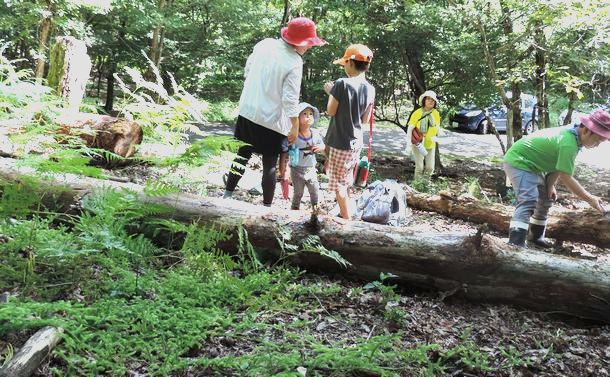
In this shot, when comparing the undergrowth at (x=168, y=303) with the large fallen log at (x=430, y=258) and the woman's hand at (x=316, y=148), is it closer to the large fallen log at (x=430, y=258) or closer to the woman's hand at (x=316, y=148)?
the large fallen log at (x=430, y=258)

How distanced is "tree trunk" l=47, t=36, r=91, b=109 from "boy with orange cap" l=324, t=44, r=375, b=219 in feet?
13.7

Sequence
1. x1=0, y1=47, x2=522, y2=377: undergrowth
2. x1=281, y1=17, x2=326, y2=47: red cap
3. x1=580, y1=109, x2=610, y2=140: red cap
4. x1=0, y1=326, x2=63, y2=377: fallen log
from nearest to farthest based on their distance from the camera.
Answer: x1=0, y1=326, x2=63, y2=377: fallen log → x1=0, y1=47, x2=522, y2=377: undergrowth → x1=580, y1=109, x2=610, y2=140: red cap → x1=281, y1=17, x2=326, y2=47: red cap

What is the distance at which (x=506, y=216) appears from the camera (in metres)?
6.30

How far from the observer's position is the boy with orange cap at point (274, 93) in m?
4.82

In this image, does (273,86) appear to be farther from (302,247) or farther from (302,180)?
(302,247)

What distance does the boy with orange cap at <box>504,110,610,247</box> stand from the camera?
4535 millimetres

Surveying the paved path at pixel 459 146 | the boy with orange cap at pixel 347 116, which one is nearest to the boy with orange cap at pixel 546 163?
the boy with orange cap at pixel 347 116

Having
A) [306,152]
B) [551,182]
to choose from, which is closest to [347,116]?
[306,152]

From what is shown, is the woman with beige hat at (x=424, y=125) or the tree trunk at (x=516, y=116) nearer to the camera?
the woman with beige hat at (x=424, y=125)

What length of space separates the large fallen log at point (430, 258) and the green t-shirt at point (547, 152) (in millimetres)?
1140

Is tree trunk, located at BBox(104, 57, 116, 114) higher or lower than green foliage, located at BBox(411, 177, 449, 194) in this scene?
higher

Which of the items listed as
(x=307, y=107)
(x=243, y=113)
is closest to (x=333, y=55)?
(x=307, y=107)

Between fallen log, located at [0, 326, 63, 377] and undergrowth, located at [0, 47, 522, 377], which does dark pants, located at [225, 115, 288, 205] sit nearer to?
undergrowth, located at [0, 47, 522, 377]

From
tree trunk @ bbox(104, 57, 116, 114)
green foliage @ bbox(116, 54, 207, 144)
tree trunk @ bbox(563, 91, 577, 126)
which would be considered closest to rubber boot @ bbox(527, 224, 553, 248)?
green foliage @ bbox(116, 54, 207, 144)
